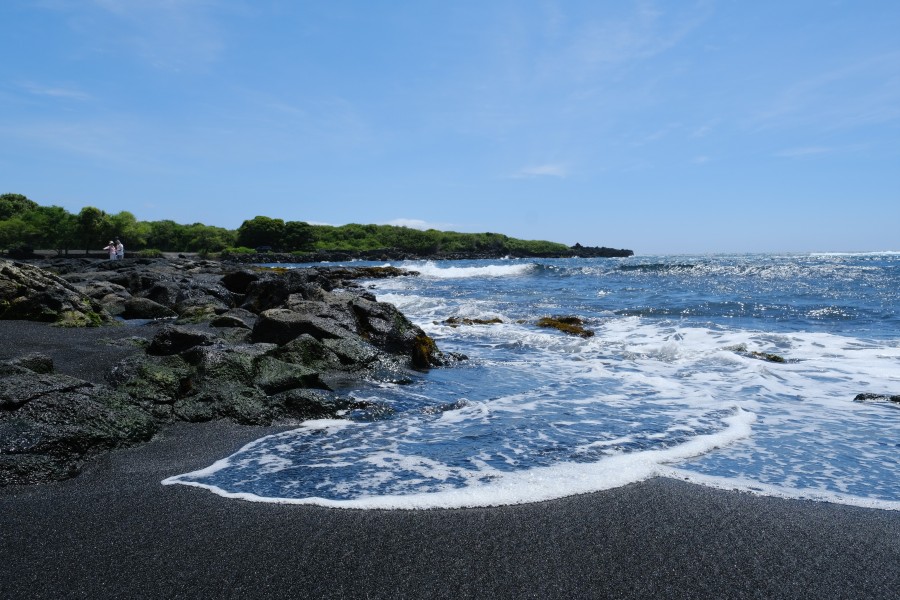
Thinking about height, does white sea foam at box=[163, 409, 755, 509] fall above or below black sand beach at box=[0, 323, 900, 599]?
below

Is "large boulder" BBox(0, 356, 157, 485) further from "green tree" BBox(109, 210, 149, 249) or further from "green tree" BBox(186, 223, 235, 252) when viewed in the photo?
"green tree" BBox(186, 223, 235, 252)

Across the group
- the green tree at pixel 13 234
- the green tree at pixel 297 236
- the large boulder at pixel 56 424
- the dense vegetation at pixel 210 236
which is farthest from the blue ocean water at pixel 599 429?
the green tree at pixel 297 236

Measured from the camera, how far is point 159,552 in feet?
10.7

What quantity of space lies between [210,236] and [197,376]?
345ft

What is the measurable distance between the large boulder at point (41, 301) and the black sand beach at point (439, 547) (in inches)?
342

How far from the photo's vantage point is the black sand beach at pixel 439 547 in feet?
9.64

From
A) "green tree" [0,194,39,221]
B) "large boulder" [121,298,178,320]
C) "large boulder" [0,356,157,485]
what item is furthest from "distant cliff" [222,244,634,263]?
"large boulder" [0,356,157,485]

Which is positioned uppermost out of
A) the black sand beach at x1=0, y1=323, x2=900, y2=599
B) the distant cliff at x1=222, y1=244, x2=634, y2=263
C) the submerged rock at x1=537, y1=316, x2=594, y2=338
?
the distant cliff at x1=222, y1=244, x2=634, y2=263

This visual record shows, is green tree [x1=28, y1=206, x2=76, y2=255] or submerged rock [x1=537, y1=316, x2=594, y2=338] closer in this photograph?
submerged rock [x1=537, y1=316, x2=594, y2=338]

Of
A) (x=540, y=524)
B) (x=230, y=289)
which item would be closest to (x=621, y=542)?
(x=540, y=524)

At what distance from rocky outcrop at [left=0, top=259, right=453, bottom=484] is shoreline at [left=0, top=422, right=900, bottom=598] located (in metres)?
0.56

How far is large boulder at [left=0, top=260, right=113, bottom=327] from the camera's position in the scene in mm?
11102

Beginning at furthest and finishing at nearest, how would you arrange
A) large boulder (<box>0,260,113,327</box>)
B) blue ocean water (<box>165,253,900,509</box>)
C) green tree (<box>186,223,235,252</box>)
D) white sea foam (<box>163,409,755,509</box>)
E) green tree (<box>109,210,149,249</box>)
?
green tree (<box>186,223,235,252</box>) < green tree (<box>109,210,149,249</box>) < large boulder (<box>0,260,113,327</box>) < blue ocean water (<box>165,253,900,509</box>) < white sea foam (<box>163,409,755,509</box>)

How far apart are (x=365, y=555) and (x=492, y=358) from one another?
8.03m
